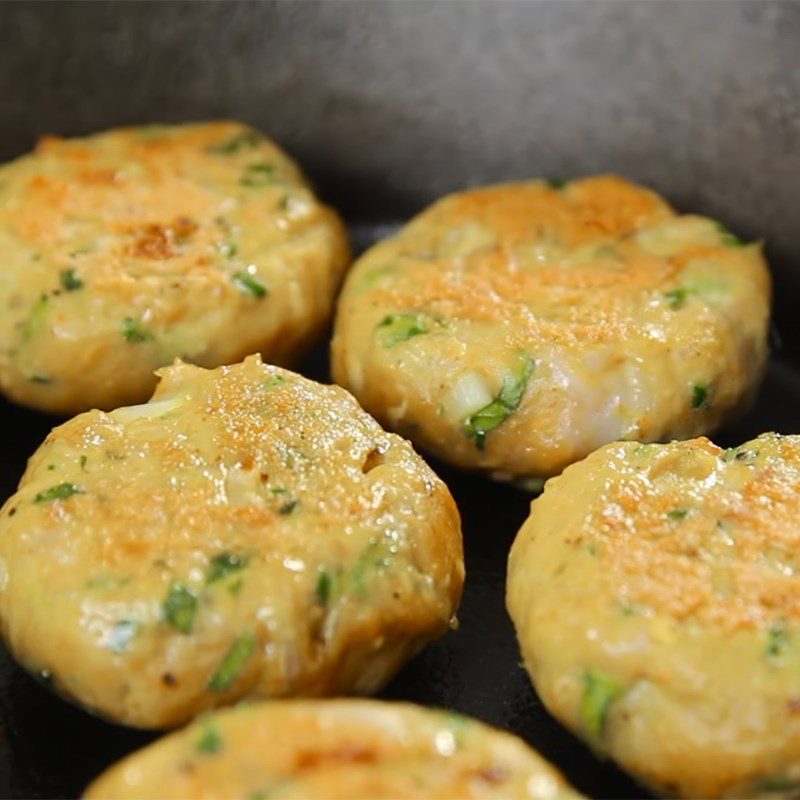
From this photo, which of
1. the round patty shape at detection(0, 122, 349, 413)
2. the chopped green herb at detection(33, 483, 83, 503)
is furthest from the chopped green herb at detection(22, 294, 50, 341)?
the chopped green herb at detection(33, 483, 83, 503)

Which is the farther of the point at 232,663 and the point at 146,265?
the point at 146,265

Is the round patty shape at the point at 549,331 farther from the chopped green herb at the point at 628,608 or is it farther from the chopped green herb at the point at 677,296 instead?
the chopped green herb at the point at 628,608

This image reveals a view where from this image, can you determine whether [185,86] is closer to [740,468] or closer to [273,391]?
[273,391]

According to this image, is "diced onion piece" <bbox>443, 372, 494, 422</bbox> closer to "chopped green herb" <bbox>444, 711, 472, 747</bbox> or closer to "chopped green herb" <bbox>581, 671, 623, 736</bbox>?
"chopped green herb" <bbox>581, 671, 623, 736</bbox>

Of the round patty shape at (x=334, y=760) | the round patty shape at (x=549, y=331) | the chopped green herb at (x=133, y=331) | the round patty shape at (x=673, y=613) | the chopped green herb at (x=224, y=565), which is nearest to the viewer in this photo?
the round patty shape at (x=334, y=760)

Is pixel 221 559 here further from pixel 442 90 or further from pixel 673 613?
pixel 442 90

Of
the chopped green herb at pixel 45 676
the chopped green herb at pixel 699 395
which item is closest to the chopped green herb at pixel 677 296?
the chopped green herb at pixel 699 395

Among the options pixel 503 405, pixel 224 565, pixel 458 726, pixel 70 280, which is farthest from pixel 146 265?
pixel 458 726
